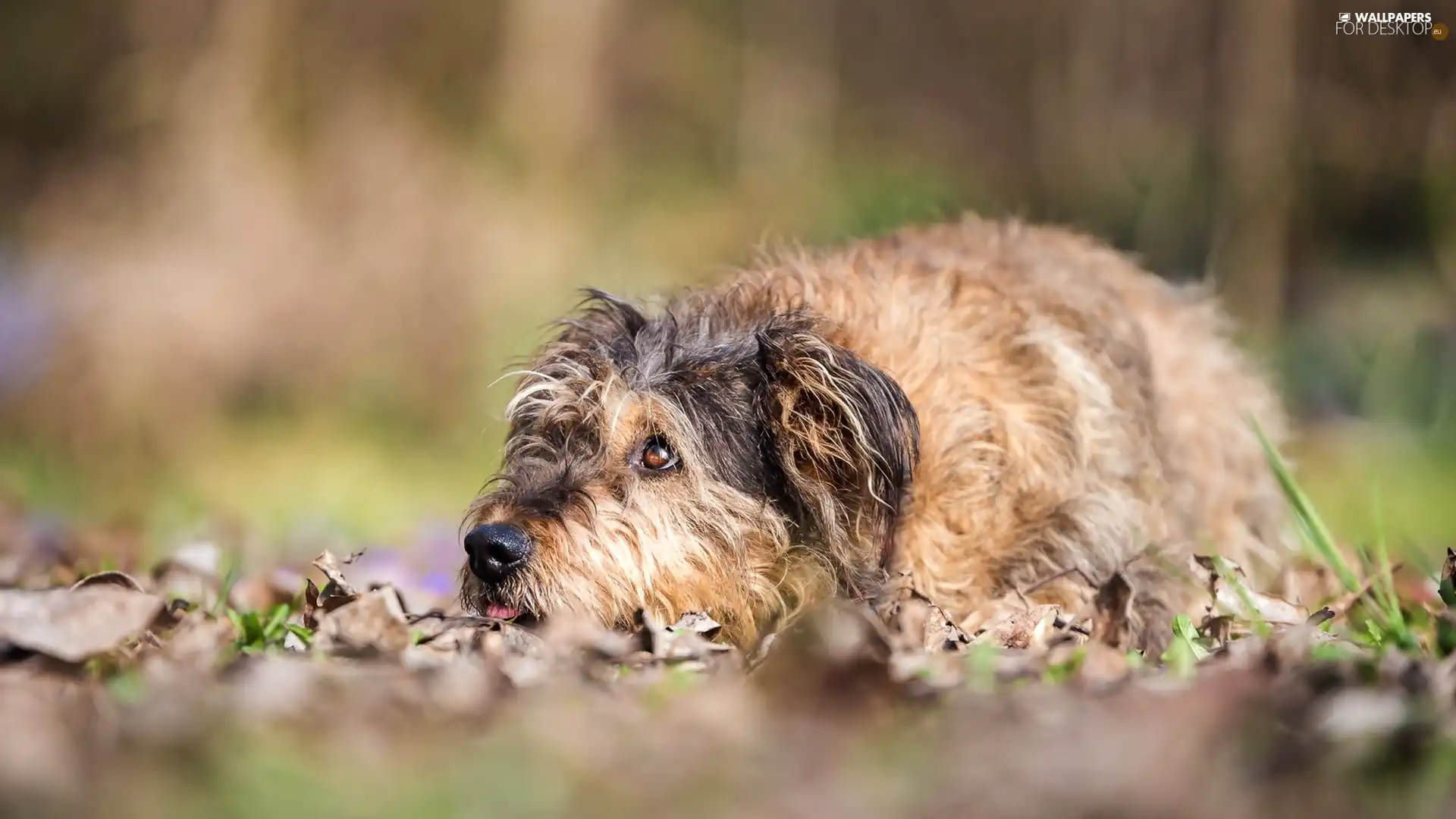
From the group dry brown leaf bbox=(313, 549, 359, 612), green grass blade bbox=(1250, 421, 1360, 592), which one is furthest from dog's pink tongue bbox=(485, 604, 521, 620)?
green grass blade bbox=(1250, 421, 1360, 592)

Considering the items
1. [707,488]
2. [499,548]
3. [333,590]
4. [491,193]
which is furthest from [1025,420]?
[491,193]

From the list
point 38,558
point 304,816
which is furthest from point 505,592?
point 38,558

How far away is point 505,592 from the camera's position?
3.50 meters

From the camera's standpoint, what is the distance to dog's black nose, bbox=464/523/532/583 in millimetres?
3500

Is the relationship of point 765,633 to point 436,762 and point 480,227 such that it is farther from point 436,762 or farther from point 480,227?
point 480,227

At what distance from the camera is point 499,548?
3500 millimetres

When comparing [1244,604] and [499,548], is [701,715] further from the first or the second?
[1244,604]

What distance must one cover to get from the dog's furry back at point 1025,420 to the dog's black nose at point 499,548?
103cm

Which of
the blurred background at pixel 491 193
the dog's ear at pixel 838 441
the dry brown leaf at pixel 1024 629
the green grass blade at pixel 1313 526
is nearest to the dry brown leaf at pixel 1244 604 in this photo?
the green grass blade at pixel 1313 526

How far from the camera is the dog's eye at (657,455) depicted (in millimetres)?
3805

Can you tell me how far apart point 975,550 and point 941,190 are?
27.2ft

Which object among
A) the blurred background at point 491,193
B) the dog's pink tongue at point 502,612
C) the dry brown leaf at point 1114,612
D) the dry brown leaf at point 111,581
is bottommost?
the dry brown leaf at point 1114,612

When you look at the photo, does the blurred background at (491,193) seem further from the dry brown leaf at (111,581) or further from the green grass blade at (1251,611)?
the green grass blade at (1251,611)

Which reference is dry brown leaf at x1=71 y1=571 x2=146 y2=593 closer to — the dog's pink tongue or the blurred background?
the dog's pink tongue
